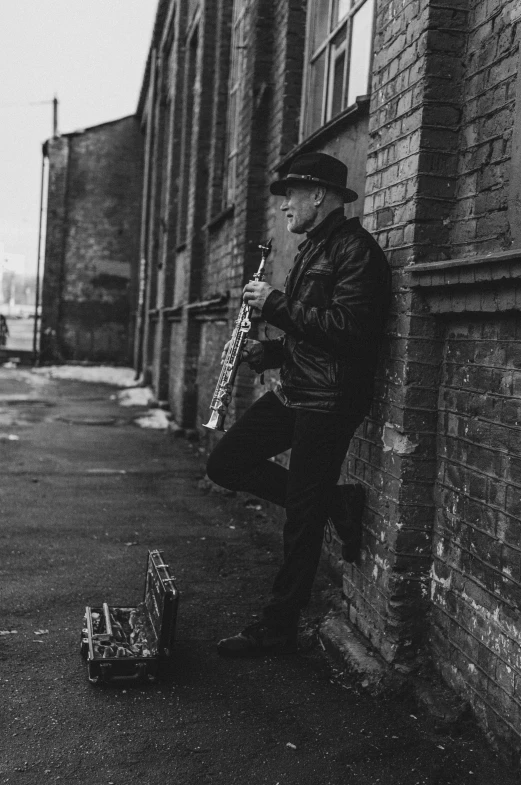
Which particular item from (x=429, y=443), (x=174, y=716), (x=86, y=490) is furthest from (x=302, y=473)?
(x=86, y=490)

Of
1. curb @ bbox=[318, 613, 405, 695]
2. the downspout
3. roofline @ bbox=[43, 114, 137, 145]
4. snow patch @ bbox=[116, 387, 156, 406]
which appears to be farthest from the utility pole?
curb @ bbox=[318, 613, 405, 695]

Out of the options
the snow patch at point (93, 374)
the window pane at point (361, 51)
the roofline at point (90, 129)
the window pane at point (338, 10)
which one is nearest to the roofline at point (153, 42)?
the roofline at point (90, 129)

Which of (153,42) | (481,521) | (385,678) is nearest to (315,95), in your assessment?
(481,521)

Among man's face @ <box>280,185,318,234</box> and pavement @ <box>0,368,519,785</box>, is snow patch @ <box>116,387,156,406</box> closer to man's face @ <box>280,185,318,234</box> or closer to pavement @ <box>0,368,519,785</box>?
Result: pavement @ <box>0,368,519,785</box>

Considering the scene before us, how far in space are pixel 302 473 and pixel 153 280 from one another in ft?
48.7

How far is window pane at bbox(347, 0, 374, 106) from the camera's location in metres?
4.56

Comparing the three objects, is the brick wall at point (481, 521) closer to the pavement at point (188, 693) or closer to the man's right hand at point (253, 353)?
the pavement at point (188, 693)

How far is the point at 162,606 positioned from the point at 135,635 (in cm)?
32

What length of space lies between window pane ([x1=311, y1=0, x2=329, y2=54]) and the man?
2.51m

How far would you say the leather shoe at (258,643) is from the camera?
346 cm

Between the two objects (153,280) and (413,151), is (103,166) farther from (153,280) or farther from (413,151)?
(413,151)

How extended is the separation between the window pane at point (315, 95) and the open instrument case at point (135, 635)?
359 cm

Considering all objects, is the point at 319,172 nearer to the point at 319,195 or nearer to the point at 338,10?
the point at 319,195

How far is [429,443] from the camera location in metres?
3.17
